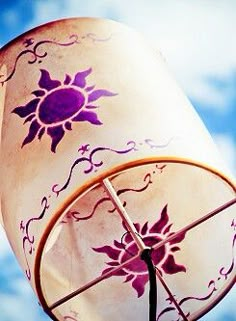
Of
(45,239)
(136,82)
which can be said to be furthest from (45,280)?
(136,82)

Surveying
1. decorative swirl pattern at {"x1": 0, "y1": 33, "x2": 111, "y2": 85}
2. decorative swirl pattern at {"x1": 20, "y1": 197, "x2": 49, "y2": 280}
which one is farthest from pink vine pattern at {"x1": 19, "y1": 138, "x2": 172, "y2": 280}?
decorative swirl pattern at {"x1": 0, "y1": 33, "x2": 111, "y2": 85}

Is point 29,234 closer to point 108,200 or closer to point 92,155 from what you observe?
point 92,155

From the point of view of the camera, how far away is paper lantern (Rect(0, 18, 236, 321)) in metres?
0.94

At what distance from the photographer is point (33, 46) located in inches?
44.8

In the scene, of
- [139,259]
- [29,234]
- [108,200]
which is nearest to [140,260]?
[139,259]

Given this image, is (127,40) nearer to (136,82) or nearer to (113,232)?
(136,82)

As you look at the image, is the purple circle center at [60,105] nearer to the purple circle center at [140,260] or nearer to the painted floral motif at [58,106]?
the painted floral motif at [58,106]

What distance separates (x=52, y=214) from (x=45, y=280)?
281 millimetres

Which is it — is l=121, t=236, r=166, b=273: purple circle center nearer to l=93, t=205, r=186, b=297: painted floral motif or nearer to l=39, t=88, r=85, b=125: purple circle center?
l=93, t=205, r=186, b=297: painted floral motif

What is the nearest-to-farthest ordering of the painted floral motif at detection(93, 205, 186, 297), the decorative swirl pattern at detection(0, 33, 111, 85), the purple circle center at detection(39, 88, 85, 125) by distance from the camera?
the purple circle center at detection(39, 88, 85, 125) < the decorative swirl pattern at detection(0, 33, 111, 85) < the painted floral motif at detection(93, 205, 186, 297)

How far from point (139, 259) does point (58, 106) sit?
369 mm

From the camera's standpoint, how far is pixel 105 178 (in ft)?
3.00

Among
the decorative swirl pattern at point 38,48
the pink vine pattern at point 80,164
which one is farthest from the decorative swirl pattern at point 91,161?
the decorative swirl pattern at point 38,48

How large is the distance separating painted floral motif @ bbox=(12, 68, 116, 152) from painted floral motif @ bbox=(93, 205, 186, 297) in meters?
0.33
